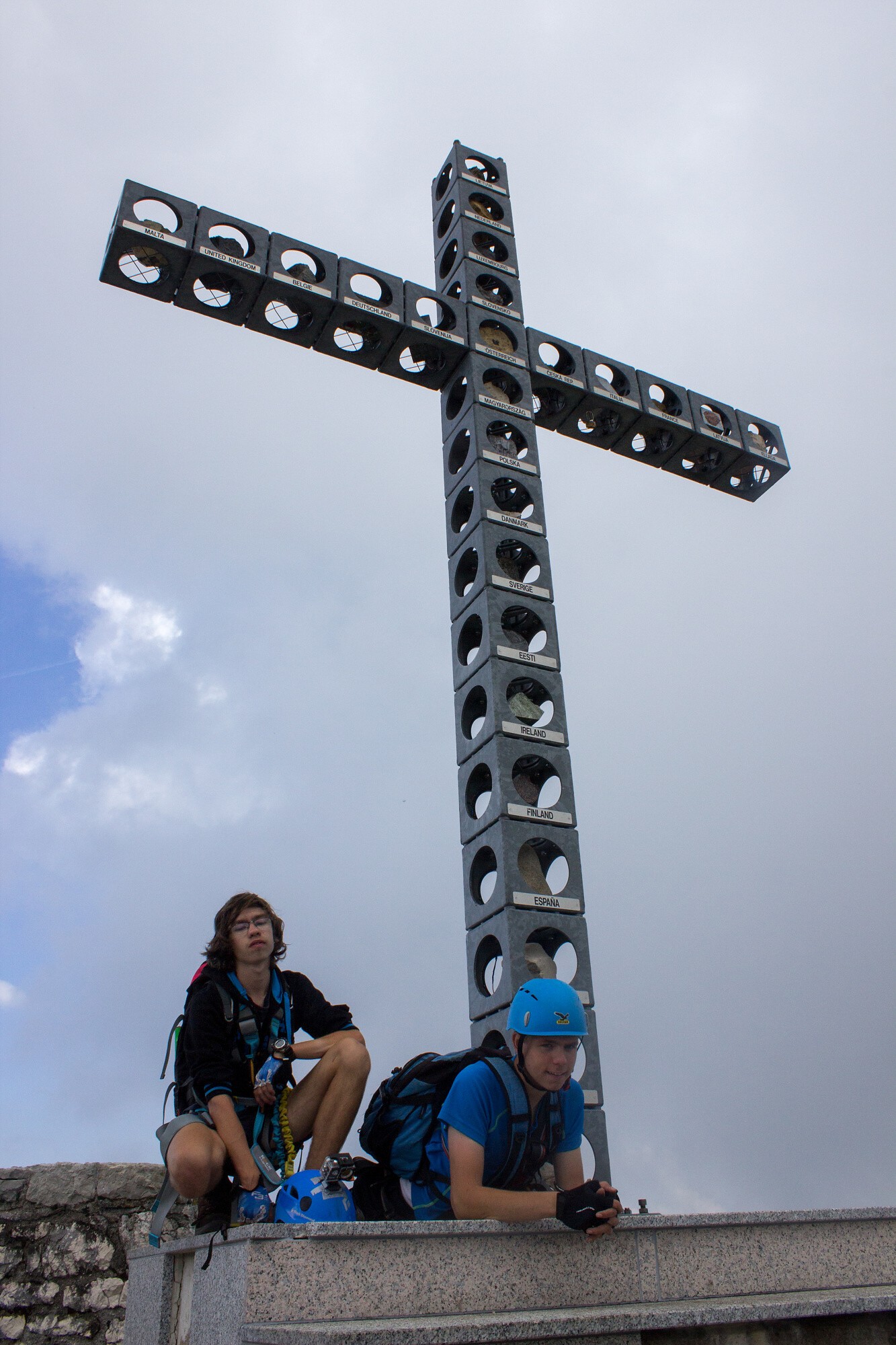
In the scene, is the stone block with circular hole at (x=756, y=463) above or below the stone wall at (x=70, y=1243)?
above

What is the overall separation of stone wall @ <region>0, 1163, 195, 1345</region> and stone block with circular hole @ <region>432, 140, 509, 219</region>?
7797mm

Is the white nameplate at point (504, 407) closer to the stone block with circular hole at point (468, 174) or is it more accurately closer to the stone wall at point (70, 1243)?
the stone block with circular hole at point (468, 174)

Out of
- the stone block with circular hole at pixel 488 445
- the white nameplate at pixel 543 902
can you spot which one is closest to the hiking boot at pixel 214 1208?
the white nameplate at pixel 543 902

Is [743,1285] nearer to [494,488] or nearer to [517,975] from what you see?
[517,975]

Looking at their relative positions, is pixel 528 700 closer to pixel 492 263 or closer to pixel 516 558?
pixel 516 558

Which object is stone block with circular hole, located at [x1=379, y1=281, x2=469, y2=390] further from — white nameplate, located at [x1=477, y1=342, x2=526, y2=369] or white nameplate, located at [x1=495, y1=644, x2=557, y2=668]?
white nameplate, located at [x1=495, y1=644, x2=557, y2=668]

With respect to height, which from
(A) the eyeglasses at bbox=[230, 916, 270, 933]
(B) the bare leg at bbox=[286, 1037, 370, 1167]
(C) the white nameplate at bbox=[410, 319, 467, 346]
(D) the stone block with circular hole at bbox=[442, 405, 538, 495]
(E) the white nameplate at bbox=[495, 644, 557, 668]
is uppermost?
(C) the white nameplate at bbox=[410, 319, 467, 346]

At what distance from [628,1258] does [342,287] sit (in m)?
6.46

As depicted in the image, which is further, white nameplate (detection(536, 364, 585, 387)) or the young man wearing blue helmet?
white nameplate (detection(536, 364, 585, 387))

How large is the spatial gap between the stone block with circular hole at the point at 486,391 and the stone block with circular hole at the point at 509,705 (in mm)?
2165

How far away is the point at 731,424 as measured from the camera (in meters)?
9.11

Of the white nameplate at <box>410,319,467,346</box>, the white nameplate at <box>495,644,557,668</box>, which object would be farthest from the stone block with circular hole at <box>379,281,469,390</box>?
the white nameplate at <box>495,644,557,668</box>

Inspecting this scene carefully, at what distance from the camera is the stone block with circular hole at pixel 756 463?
29.8 ft

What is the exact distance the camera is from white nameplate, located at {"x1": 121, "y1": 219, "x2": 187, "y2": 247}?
274 inches
